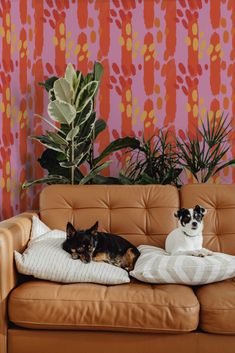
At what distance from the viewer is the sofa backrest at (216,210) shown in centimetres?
235

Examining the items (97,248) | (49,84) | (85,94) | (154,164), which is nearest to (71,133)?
(85,94)

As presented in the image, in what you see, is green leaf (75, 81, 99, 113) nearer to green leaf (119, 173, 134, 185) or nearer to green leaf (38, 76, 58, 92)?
green leaf (38, 76, 58, 92)

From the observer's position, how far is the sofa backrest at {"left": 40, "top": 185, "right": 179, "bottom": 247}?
7.86 feet

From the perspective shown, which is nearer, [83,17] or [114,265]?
[114,265]

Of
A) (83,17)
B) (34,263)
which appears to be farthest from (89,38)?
(34,263)

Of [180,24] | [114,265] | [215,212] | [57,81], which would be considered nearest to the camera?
[114,265]

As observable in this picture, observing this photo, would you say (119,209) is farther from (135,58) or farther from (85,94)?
(135,58)

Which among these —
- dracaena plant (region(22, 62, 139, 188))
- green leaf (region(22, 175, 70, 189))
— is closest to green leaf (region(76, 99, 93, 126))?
dracaena plant (region(22, 62, 139, 188))

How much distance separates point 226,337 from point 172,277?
0.33m

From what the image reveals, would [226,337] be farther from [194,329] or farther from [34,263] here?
[34,263]

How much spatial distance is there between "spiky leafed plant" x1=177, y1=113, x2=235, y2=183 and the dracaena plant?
15.3 inches

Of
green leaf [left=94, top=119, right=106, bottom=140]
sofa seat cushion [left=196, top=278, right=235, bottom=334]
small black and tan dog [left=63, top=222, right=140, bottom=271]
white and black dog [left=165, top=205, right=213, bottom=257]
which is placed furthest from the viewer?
green leaf [left=94, top=119, right=106, bottom=140]

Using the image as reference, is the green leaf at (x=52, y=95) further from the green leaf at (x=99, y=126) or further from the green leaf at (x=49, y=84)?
the green leaf at (x=99, y=126)

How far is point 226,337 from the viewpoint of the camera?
5.92 feet
